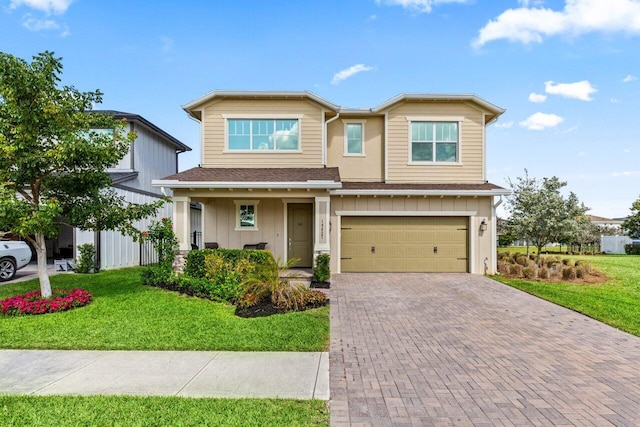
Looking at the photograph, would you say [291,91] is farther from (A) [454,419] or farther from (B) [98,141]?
(A) [454,419]

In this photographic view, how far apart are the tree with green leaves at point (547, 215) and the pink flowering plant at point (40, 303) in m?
14.1

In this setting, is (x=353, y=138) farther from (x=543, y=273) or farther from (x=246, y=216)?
(x=543, y=273)

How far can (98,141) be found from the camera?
7949 millimetres

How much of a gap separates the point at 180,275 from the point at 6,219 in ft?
13.4

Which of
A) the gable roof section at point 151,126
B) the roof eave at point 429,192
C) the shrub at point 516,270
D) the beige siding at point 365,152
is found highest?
the gable roof section at point 151,126

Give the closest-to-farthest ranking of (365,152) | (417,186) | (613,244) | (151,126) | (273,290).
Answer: (273,290) → (417,186) → (365,152) → (151,126) → (613,244)

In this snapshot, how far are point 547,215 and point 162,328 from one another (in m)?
13.8

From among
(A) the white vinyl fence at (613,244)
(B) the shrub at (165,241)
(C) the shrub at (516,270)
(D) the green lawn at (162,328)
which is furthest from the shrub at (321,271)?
(A) the white vinyl fence at (613,244)

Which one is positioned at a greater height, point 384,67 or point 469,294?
point 384,67

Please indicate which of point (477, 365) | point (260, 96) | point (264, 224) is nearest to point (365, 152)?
point (260, 96)

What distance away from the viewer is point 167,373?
4.34 m

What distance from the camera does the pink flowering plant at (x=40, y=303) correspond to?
7113 mm

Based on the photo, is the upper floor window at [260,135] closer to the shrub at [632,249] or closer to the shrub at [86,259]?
the shrub at [86,259]

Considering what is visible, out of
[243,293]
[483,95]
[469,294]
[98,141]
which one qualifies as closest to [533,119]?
[483,95]
